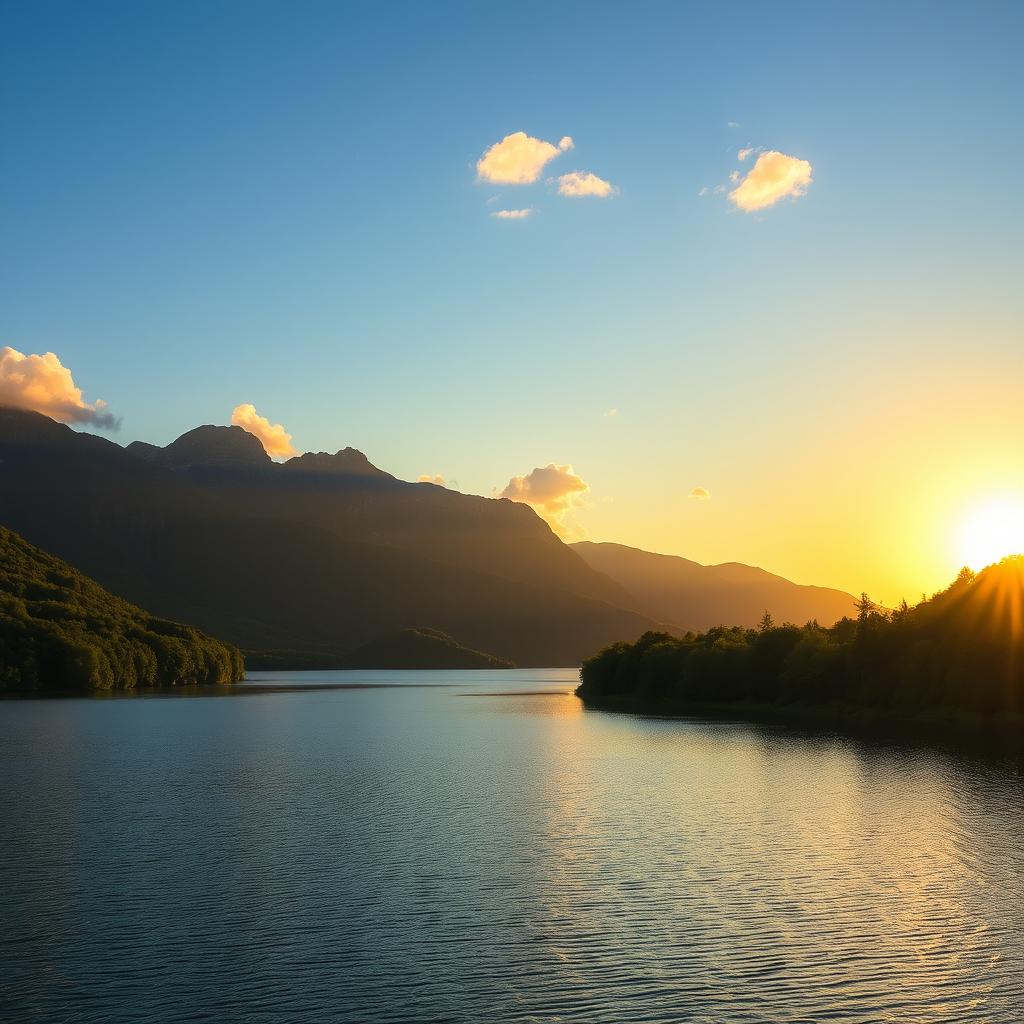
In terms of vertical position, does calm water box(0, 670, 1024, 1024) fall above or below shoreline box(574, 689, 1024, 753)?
above

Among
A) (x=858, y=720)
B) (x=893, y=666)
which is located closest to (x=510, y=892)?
(x=858, y=720)

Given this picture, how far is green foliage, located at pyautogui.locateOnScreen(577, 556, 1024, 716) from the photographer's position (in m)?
117

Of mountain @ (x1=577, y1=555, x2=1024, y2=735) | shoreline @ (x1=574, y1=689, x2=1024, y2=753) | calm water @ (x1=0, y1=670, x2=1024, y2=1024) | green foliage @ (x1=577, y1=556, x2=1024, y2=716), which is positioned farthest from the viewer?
green foliage @ (x1=577, y1=556, x2=1024, y2=716)

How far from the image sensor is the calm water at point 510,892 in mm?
28938

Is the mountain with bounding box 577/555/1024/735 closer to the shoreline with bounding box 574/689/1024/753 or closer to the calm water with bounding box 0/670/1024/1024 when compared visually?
the shoreline with bounding box 574/689/1024/753

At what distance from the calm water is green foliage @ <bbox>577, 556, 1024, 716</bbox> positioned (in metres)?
36.6

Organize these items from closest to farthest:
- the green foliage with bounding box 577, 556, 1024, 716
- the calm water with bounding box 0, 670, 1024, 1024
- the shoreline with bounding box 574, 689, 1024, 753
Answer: the calm water with bounding box 0, 670, 1024, 1024, the shoreline with bounding box 574, 689, 1024, 753, the green foliage with bounding box 577, 556, 1024, 716

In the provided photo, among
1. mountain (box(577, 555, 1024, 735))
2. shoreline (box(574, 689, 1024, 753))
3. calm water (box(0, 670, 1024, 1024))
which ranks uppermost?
mountain (box(577, 555, 1024, 735))

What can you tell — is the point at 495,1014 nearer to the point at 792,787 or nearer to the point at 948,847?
the point at 948,847

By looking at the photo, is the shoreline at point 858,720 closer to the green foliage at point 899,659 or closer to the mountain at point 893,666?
the mountain at point 893,666

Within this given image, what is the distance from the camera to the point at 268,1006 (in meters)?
28.0

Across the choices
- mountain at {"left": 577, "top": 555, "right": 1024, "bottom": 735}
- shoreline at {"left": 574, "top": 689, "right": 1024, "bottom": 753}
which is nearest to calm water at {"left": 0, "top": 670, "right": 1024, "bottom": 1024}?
shoreline at {"left": 574, "top": 689, "right": 1024, "bottom": 753}

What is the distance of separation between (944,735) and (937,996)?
87.2 meters

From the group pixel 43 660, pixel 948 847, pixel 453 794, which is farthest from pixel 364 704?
pixel 948 847
